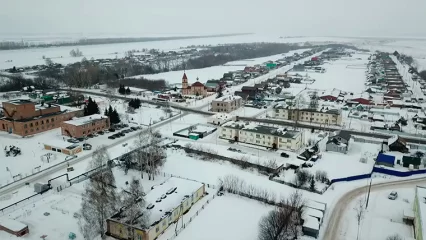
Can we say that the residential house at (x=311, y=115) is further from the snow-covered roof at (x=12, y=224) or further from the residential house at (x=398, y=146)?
the snow-covered roof at (x=12, y=224)

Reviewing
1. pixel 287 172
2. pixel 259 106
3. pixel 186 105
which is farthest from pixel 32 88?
pixel 287 172

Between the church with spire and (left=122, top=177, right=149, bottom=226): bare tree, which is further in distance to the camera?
the church with spire

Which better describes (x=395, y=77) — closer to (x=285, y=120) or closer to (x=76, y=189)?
(x=285, y=120)

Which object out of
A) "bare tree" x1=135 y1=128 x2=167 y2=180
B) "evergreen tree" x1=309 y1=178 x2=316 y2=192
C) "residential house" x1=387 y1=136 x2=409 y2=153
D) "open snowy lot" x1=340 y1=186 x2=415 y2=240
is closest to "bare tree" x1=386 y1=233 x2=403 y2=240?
"open snowy lot" x1=340 y1=186 x2=415 y2=240

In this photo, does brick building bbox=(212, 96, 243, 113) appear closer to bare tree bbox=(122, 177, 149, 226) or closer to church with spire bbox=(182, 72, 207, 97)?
church with spire bbox=(182, 72, 207, 97)

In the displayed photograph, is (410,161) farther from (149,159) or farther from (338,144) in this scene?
(149,159)

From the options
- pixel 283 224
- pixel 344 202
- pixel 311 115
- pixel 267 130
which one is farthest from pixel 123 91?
pixel 283 224

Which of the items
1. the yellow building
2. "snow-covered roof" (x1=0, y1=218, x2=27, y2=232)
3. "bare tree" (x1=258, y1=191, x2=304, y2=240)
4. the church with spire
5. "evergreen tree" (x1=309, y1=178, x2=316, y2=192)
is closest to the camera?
"bare tree" (x1=258, y1=191, x2=304, y2=240)

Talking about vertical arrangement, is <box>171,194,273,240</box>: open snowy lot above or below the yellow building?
below

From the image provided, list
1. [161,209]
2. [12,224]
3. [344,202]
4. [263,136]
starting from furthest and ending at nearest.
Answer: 1. [263,136]
2. [344,202]
3. [161,209]
4. [12,224]
